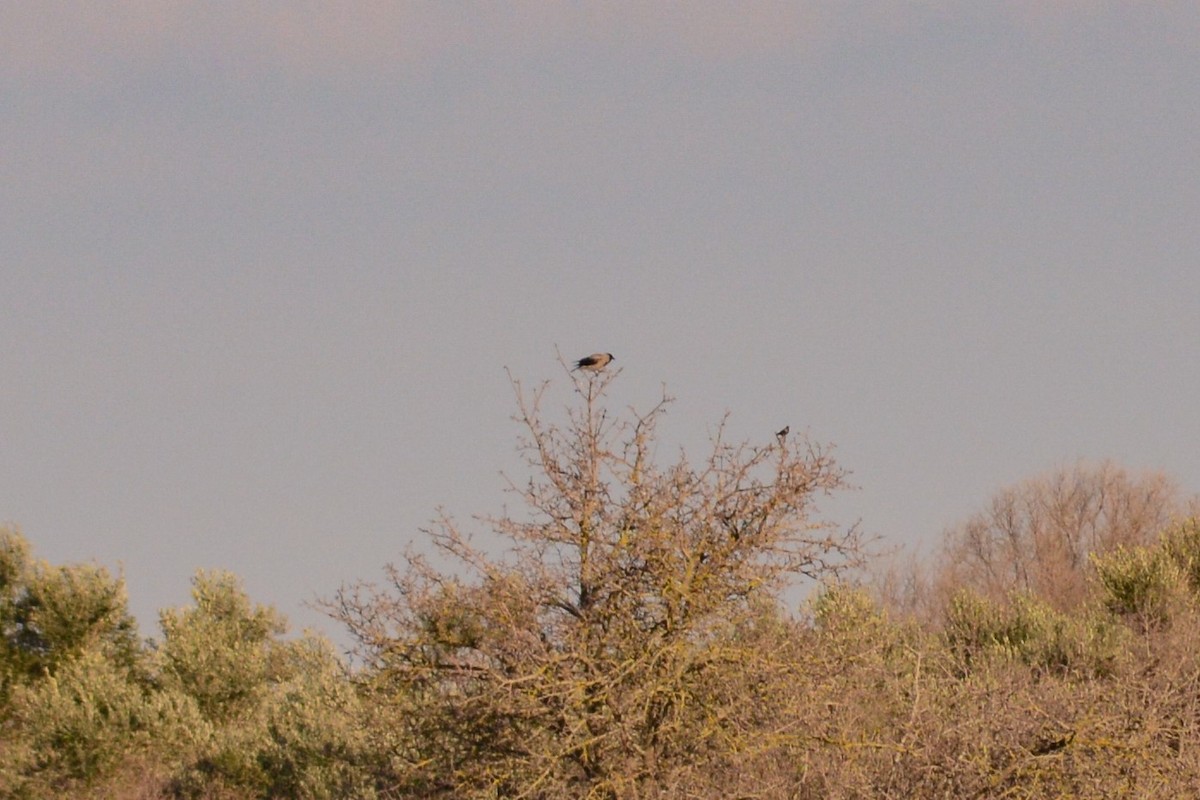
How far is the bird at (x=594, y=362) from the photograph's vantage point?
51.1 feet

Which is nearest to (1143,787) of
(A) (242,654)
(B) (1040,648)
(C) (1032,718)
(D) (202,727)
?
(C) (1032,718)

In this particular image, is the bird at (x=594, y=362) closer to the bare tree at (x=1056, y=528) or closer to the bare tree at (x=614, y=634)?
the bare tree at (x=614, y=634)

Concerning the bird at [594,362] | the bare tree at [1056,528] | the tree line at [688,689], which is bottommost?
the tree line at [688,689]

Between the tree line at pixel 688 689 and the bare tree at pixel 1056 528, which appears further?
the bare tree at pixel 1056 528

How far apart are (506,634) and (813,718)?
295 centimetres

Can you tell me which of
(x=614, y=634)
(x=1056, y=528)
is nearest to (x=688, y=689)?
(x=614, y=634)

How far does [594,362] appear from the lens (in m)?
15.6

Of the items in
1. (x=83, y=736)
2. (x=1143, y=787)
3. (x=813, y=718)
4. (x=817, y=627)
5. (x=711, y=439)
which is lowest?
(x=1143, y=787)

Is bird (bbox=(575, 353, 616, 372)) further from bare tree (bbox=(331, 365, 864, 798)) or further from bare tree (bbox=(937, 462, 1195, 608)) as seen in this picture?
bare tree (bbox=(937, 462, 1195, 608))

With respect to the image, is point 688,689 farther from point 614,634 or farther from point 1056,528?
point 1056,528

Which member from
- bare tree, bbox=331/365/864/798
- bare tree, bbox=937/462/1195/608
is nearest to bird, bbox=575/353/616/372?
bare tree, bbox=331/365/864/798

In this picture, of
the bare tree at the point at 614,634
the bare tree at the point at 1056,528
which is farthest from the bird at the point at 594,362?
the bare tree at the point at 1056,528

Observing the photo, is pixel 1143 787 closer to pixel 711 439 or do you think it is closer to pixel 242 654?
pixel 711 439

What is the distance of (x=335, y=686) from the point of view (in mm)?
31328
